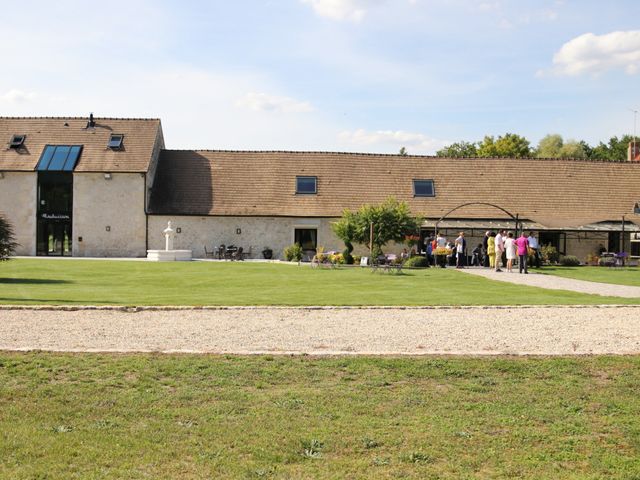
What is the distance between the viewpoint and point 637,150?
57.7 metres

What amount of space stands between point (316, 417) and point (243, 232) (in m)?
32.1

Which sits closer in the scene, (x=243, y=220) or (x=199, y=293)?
(x=199, y=293)

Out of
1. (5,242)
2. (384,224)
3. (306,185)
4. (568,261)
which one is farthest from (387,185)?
(5,242)

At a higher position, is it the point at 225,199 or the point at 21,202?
the point at 225,199

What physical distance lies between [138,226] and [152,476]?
34.4 m

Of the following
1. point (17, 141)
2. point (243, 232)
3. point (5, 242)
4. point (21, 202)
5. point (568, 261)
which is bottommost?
point (568, 261)

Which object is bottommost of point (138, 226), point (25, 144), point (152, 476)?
point (152, 476)

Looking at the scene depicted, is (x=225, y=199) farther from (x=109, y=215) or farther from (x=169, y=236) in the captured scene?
(x=109, y=215)

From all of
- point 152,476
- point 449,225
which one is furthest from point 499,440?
point 449,225

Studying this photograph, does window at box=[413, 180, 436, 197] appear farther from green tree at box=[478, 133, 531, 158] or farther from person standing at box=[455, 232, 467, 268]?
green tree at box=[478, 133, 531, 158]

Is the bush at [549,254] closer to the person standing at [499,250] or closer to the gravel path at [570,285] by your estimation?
the person standing at [499,250]

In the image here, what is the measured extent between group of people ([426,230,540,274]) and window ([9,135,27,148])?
22508 mm

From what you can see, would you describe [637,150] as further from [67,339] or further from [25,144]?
[67,339]

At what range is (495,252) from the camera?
28578 mm
